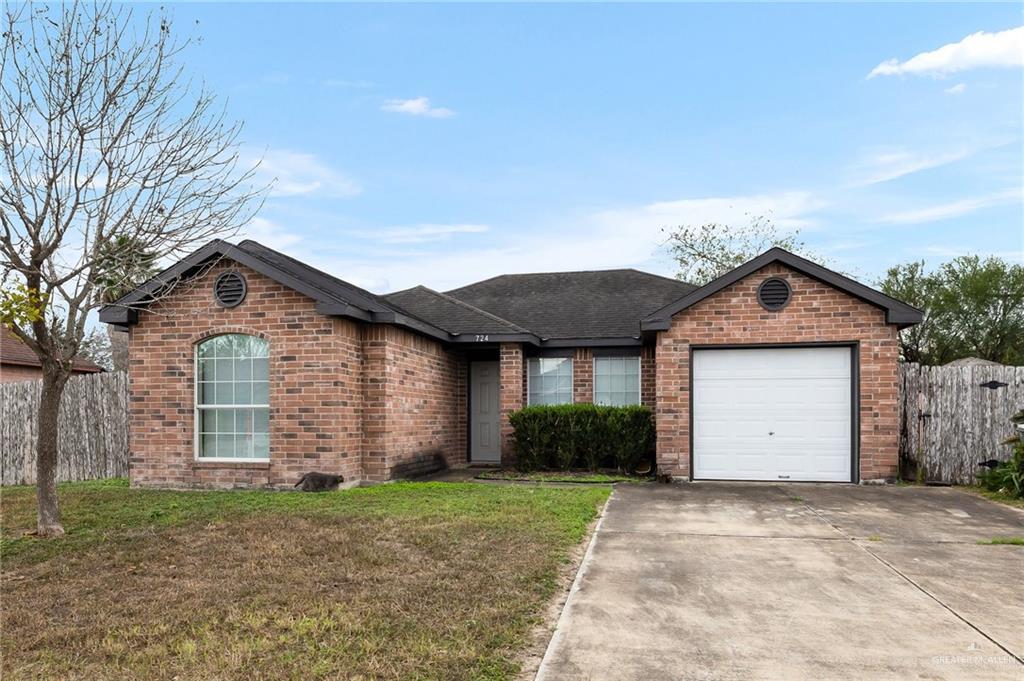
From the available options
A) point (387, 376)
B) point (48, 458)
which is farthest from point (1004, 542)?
point (48, 458)

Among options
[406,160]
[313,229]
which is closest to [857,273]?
[406,160]

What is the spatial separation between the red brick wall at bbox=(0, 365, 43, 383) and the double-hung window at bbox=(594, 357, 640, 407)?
18.4m

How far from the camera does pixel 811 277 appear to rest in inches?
444

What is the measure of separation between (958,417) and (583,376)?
6.72 m

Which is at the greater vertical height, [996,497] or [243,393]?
[243,393]

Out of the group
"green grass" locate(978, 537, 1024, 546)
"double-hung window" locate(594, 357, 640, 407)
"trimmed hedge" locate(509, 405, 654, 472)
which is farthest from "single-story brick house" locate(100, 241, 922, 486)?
"green grass" locate(978, 537, 1024, 546)

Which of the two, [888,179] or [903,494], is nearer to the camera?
[903,494]

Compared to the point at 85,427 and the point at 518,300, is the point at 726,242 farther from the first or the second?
the point at 85,427

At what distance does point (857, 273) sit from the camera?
29.9m

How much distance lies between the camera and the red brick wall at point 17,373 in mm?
21484

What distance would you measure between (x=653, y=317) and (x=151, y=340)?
8543 millimetres

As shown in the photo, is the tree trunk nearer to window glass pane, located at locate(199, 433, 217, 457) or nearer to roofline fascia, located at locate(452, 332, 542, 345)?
window glass pane, located at locate(199, 433, 217, 457)

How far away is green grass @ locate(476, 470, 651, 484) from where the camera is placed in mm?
11594

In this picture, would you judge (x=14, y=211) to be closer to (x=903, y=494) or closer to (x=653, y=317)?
(x=653, y=317)
